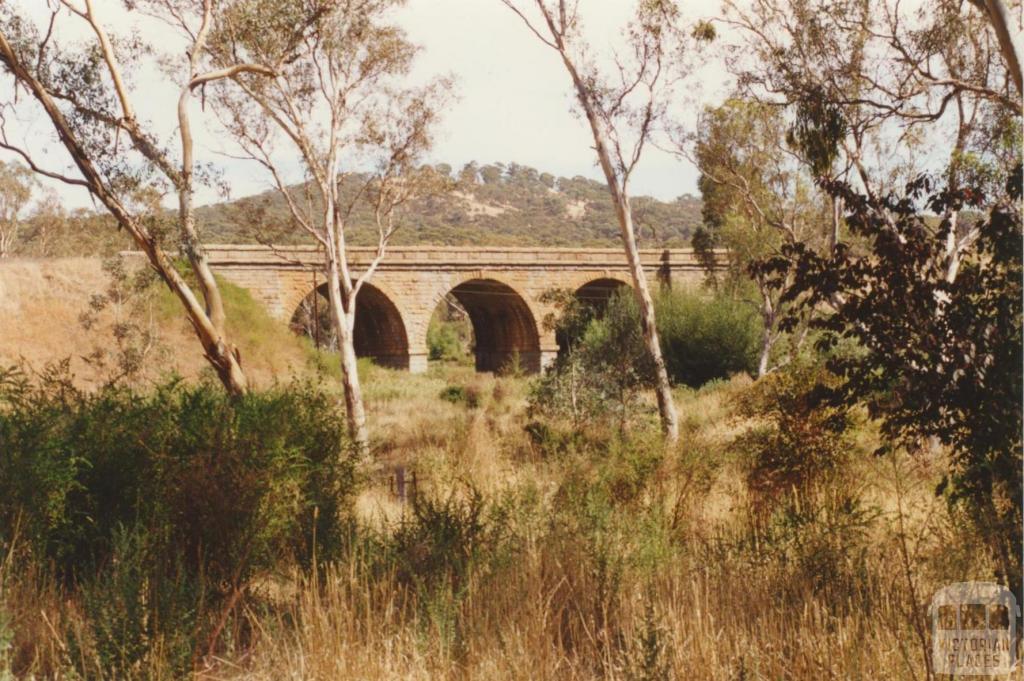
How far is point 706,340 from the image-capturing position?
25109mm

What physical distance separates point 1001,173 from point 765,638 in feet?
25.0

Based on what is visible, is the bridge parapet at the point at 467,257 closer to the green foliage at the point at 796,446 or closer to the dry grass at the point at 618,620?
the green foliage at the point at 796,446

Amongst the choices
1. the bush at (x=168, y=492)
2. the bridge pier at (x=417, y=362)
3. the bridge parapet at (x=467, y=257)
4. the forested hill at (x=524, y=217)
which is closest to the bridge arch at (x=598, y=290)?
the bridge parapet at (x=467, y=257)

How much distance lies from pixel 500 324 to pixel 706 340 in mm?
13755

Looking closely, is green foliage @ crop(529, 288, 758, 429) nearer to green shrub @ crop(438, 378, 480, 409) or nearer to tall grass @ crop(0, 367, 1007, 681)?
green shrub @ crop(438, 378, 480, 409)

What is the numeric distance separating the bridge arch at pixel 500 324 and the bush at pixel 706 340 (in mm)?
8758

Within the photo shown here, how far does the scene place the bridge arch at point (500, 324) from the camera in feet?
113

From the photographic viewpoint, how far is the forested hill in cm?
5645

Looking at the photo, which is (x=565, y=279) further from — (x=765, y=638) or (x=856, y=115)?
(x=765, y=638)

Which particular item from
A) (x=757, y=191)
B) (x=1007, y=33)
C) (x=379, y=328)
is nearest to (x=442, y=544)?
(x=1007, y=33)

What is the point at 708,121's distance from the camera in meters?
19.3

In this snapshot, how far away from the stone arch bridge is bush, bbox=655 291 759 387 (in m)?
6.38

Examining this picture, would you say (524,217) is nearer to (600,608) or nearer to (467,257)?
(467,257)

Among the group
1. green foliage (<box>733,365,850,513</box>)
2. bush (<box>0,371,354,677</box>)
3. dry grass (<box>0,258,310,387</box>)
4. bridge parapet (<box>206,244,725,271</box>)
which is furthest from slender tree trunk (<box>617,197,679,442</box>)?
bridge parapet (<box>206,244,725,271</box>)
